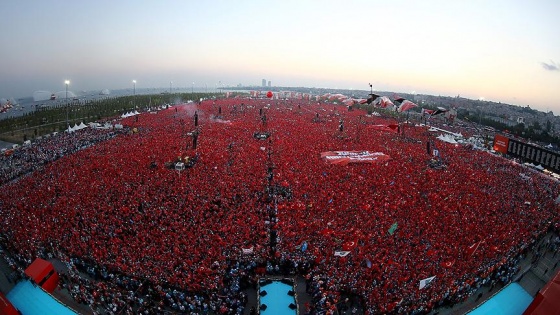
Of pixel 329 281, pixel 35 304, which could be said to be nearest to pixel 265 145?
pixel 329 281

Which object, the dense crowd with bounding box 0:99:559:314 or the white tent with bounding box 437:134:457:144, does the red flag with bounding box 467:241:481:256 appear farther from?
the white tent with bounding box 437:134:457:144

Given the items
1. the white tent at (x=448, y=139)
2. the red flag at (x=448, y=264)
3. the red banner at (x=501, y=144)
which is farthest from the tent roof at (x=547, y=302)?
the white tent at (x=448, y=139)

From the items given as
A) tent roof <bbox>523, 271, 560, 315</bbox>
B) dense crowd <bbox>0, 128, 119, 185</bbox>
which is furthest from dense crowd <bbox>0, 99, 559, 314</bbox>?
tent roof <bbox>523, 271, 560, 315</bbox>

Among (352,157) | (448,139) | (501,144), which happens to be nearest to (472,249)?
(352,157)

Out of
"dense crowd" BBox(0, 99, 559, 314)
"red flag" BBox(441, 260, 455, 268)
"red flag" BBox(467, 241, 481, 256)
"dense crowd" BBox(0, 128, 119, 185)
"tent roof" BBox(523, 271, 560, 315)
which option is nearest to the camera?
"tent roof" BBox(523, 271, 560, 315)

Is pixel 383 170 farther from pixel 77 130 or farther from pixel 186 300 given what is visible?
pixel 77 130

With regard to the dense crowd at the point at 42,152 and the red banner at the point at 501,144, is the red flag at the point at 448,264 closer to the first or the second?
the red banner at the point at 501,144
